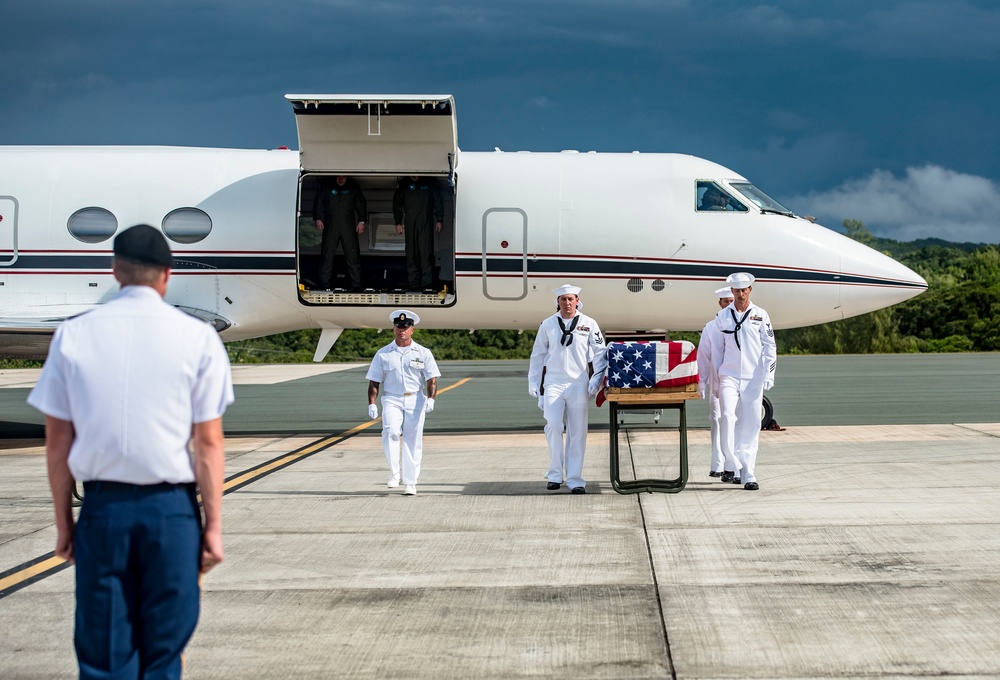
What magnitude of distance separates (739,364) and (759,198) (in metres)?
5.14

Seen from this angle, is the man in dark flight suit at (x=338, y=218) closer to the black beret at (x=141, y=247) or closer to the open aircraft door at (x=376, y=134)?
the open aircraft door at (x=376, y=134)

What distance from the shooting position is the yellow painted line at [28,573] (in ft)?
21.7

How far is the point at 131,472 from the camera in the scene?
3.41m

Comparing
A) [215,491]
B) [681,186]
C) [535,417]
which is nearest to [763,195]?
[681,186]

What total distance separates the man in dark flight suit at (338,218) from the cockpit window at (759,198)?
526 cm

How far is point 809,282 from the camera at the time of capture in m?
14.2

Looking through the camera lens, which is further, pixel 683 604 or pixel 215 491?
pixel 683 604

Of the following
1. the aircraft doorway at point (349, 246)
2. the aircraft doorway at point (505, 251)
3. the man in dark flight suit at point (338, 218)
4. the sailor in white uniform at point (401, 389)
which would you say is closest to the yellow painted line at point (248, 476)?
the sailor in white uniform at point (401, 389)

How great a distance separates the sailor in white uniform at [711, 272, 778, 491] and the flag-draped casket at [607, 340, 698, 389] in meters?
0.78

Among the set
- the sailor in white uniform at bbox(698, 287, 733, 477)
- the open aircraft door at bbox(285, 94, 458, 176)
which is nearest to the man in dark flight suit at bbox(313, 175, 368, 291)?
the open aircraft door at bbox(285, 94, 458, 176)

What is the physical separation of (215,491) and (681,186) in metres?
11.9

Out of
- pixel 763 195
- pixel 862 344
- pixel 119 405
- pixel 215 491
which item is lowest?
pixel 862 344

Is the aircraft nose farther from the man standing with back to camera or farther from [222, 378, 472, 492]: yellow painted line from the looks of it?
the man standing with back to camera

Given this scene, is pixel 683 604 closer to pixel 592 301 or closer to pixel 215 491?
pixel 215 491
